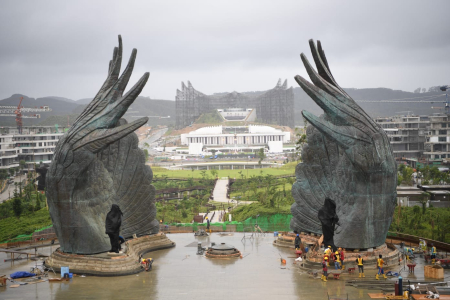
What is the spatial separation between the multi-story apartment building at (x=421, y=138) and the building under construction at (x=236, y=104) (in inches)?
2882

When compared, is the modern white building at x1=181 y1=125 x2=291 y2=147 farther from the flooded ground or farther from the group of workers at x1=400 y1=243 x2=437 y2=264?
the flooded ground

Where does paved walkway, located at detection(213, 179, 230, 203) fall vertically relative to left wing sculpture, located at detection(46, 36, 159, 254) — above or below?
below

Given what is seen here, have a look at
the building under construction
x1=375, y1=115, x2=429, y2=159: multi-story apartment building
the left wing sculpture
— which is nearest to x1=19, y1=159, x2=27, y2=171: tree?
x1=375, y1=115, x2=429, y2=159: multi-story apartment building

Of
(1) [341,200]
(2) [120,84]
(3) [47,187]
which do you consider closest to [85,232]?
(3) [47,187]

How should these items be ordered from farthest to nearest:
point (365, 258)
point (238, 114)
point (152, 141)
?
point (238, 114)
point (152, 141)
point (365, 258)

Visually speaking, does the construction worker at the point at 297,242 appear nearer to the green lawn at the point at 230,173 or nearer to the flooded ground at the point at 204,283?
the flooded ground at the point at 204,283

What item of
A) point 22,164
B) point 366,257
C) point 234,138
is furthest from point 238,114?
point 366,257

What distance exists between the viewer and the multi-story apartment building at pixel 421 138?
70.9m

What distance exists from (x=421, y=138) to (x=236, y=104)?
90870mm

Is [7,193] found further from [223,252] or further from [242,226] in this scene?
[223,252]

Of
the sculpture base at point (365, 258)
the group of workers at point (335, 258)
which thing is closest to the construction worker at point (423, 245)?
the sculpture base at point (365, 258)

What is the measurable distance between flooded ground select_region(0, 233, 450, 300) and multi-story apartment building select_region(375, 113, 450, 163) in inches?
1945

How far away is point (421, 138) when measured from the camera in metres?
81.8

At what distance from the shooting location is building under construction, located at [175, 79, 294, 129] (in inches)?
6437
